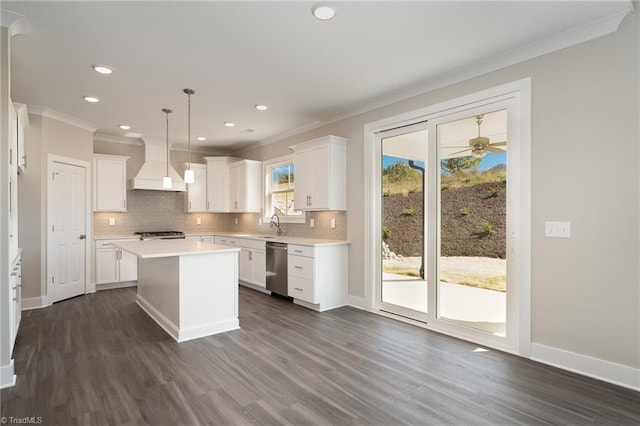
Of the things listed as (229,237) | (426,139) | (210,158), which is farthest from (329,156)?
(210,158)

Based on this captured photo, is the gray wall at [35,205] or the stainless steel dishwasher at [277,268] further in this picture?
the stainless steel dishwasher at [277,268]

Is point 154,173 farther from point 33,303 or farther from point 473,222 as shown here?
point 473,222

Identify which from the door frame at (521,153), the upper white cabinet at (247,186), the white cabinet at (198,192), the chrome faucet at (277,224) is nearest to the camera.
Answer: the door frame at (521,153)

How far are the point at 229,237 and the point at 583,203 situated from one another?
17.6ft

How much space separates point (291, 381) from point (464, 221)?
232 cm

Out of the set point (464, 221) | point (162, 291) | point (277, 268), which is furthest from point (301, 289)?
point (464, 221)

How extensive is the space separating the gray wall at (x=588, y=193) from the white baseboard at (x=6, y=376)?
13.7ft

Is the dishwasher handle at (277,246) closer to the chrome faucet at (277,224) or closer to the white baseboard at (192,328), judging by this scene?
the chrome faucet at (277,224)

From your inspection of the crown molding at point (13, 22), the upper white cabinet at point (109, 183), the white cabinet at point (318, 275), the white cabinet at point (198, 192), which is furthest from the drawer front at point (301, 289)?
the crown molding at point (13, 22)

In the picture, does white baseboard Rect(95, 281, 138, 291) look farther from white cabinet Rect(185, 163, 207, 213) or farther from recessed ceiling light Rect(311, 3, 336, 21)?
recessed ceiling light Rect(311, 3, 336, 21)

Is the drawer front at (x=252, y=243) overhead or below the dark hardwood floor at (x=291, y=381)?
overhead

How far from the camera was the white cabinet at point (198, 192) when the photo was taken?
23.1 ft

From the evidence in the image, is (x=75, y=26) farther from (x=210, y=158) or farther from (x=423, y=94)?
(x=210, y=158)

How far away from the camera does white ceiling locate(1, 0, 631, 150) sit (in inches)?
96.3
